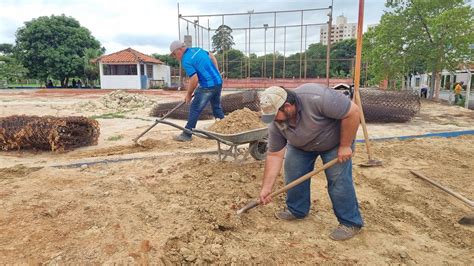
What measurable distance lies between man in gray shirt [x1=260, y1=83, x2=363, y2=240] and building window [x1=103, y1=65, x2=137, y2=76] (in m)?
29.6

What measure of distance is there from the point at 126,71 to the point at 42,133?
26929 mm

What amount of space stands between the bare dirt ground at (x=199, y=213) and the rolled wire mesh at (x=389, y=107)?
3.37 metres

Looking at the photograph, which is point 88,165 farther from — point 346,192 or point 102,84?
point 102,84

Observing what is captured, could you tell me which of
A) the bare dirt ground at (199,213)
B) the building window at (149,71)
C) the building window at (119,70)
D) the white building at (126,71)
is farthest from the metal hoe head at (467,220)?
the building window at (149,71)

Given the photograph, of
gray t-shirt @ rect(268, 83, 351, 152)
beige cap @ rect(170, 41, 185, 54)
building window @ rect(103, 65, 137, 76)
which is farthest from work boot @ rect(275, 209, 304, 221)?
building window @ rect(103, 65, 137, 76)

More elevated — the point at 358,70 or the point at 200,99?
the point at 358,70

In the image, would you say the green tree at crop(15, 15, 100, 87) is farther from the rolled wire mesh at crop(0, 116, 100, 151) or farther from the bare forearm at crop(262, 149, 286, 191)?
the bare forearm at crop(262, 149, 286, 191)

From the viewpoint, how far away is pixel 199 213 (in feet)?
9.12

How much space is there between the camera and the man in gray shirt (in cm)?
224

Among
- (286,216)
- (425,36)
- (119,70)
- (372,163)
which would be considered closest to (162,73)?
(119,70)

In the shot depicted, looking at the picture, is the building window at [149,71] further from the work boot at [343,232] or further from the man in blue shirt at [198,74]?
the work boot at [343,232]

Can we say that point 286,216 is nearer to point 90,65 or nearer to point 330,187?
point 330,187

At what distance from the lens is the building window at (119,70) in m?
30.0

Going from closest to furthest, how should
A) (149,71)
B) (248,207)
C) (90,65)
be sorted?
(248,207) < (90,65) < (149,71)
